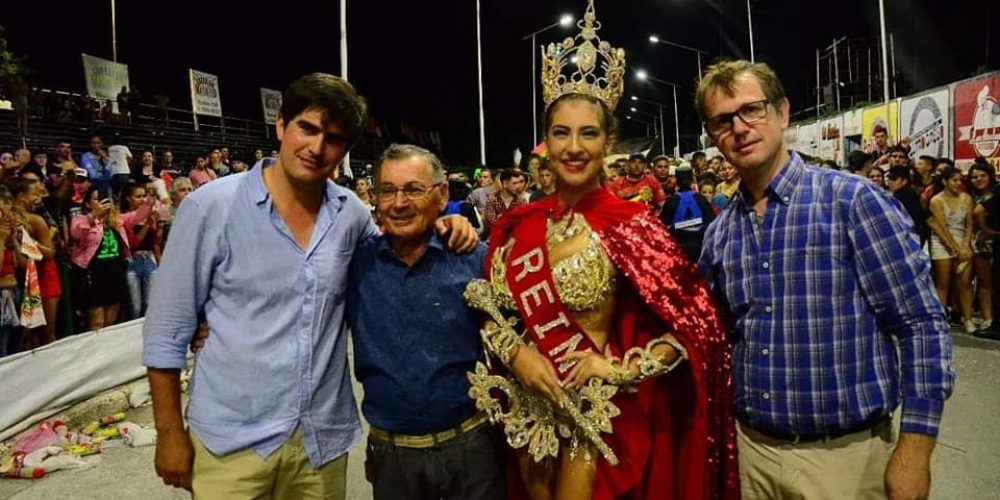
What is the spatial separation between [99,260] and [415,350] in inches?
243

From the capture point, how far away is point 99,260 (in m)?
7.44

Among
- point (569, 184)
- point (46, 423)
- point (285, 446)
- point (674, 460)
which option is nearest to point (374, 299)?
point (285, 446)

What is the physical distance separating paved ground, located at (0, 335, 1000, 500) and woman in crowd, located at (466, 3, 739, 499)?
217 centimetres

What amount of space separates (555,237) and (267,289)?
109cm

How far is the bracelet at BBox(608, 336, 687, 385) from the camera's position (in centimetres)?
256

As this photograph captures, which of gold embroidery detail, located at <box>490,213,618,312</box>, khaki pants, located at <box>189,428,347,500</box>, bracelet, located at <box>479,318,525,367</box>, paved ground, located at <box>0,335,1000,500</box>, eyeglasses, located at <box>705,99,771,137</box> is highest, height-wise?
eyeglasses, located at <box>705,99,771,137</box>

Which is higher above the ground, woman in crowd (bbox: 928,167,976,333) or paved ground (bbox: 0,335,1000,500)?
woman in crowd (bbox: 928,167,976,333)

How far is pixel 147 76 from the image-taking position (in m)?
33.2

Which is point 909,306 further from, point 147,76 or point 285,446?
point 147,76

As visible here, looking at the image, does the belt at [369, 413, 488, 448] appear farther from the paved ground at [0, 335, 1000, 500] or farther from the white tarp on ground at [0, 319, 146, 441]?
the white tarp on ground at [0, 319, 146, 441]

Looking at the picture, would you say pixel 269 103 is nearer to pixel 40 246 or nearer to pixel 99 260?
pixel 99 260

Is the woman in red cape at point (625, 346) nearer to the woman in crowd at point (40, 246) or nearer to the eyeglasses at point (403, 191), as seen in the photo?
the eyeglasses at point (403, 191)

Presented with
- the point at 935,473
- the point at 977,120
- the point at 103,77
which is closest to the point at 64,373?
the point at 935,473

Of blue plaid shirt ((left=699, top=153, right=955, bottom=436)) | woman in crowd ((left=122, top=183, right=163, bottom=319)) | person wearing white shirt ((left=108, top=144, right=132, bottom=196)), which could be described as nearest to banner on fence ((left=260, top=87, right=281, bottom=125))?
person wearing white shirt ((left=108, top=144, right=132, bottom=196))
